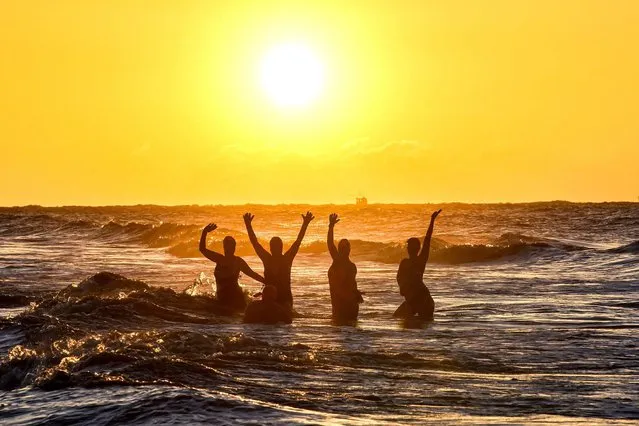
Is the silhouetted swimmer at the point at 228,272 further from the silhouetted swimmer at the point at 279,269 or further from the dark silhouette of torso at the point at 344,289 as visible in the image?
the dark silhouette of torso at the point at 344,289

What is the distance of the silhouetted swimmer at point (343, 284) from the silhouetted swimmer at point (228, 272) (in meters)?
1.40

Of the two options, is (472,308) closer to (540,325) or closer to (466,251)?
(540,325)

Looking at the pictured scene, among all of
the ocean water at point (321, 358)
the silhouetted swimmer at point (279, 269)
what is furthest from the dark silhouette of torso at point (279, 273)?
the ocean water at point (321, 358)

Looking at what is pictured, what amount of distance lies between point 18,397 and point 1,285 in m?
14.6

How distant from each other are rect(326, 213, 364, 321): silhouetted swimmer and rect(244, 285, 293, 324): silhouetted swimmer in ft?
3.23

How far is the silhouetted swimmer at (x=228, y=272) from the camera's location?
17.2 m

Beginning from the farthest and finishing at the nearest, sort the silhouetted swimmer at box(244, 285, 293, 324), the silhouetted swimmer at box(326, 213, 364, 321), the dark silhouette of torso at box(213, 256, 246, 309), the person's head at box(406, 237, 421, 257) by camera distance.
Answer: the dark silhouette of torso at box(213, 256, 246, 309) < the person's head at box(406, 237, 421, 257) < the silhouetted swimmer at box(326, 213, 364, 321) < the silhouetted swimmer at box(244, 285, 293, 324)

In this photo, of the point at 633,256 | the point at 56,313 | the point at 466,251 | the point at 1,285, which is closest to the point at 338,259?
the point at 56,313

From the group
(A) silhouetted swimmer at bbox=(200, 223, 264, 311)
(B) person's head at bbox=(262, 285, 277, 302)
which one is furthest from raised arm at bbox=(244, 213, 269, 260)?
(B) person's head at bbox=(262, 285, 277, 302)

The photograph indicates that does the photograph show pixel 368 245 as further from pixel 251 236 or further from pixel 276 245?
pixel 276 245

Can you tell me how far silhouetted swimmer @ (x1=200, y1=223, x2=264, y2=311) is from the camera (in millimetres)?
17203

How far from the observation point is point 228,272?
1759 cm

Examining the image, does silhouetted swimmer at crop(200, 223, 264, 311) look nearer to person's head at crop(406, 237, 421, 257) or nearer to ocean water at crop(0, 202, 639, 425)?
ocean water at crop(0, 202, 639, 425)

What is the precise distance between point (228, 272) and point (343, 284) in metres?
2.22
